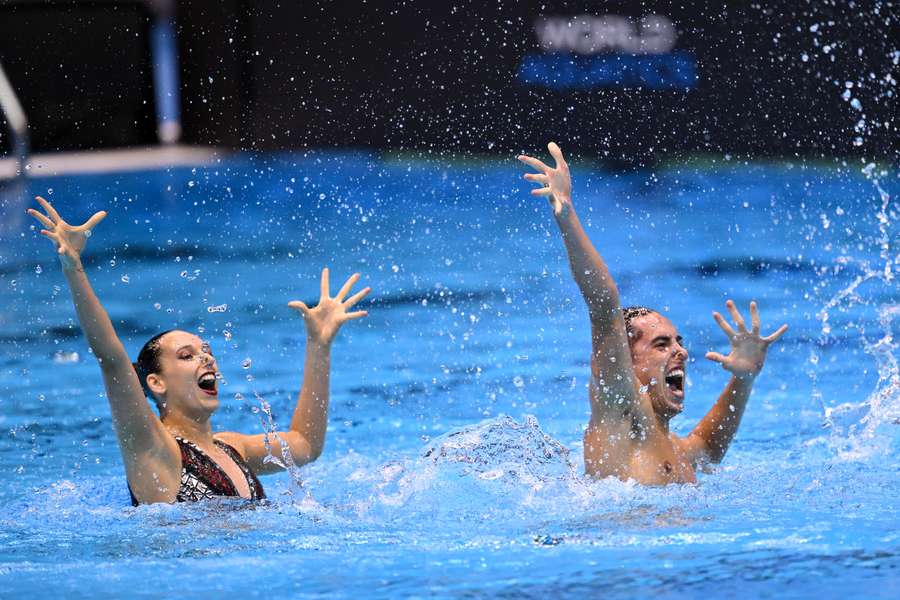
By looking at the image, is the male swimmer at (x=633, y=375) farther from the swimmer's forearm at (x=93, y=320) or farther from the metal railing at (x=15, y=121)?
the metal railing at (x=15, y=121)

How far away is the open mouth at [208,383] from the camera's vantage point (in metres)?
3.94

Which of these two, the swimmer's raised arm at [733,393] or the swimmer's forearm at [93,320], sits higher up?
the swimmer's forearm at [93,320]

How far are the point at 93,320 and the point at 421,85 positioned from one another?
7.89 metres

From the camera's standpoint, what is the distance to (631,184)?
34.4 feet

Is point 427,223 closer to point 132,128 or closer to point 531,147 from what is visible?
point 531,147

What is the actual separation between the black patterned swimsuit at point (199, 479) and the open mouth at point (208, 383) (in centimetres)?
17

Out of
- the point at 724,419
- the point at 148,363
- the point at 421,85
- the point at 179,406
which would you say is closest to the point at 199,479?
the point at 179,406

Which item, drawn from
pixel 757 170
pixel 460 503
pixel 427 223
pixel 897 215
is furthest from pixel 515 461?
pixel 757 170

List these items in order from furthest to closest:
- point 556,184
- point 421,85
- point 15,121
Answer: point 421,85, point 15,121, point 556,184

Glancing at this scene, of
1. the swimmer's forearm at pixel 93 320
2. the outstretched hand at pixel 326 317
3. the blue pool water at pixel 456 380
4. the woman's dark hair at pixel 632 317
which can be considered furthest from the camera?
the outstretched hand at pixel 326 317

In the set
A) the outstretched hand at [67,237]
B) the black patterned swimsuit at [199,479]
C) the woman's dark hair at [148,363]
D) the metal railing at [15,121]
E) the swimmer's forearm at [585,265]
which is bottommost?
the black patterned swimsuit at [199,479]

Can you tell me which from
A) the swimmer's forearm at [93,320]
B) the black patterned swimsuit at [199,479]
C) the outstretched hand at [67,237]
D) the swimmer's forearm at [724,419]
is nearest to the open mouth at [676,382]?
the swimmer's forearm at [724,419]

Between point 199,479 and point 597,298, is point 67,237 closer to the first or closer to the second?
point 199,479

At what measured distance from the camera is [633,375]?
3.64 metres
